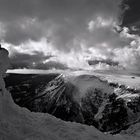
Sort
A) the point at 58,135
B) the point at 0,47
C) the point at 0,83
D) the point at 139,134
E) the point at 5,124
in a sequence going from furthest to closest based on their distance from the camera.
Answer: the point at 139,134
the point at 0,47
the point at 0,83
the point at 58,135
the point at 5,124

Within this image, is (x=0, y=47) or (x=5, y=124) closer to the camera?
(x=5, y=124)

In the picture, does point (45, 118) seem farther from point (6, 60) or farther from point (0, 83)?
point (6, 60)

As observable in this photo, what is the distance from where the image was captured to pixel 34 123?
27250 mm

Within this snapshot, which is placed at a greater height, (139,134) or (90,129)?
(90,129)

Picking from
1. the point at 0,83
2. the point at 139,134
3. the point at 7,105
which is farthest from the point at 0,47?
the point at 139,134

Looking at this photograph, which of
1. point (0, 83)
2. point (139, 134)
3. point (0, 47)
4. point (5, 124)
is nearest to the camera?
point (5, 124)

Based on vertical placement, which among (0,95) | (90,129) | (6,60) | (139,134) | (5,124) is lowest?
(139,134)

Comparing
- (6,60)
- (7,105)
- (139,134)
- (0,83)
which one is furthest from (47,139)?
(139,134)

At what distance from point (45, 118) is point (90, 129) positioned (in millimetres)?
5675

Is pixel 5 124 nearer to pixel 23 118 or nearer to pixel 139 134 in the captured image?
pixel 23 118

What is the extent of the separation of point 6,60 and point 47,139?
12477 mm

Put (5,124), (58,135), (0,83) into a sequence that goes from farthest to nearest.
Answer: (0,83)
(58,135)
(5,124)

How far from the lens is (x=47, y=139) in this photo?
80.1 ft

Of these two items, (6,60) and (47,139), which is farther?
(6,60)
